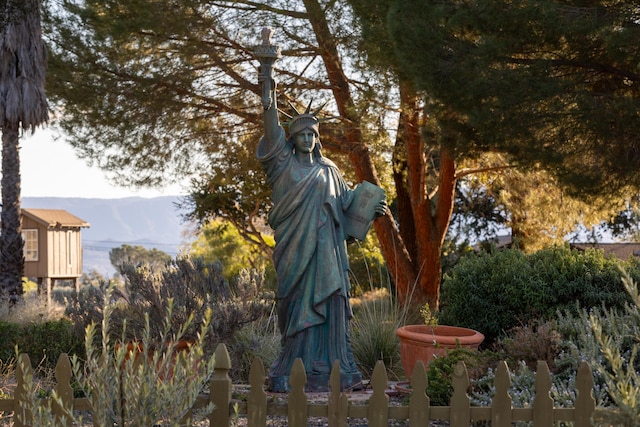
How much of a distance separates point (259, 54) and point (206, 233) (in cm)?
1904

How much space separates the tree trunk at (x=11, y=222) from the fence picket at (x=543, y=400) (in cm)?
1289

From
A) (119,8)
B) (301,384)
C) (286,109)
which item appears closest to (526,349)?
(301,384)

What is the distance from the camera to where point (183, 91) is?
41.4 feet

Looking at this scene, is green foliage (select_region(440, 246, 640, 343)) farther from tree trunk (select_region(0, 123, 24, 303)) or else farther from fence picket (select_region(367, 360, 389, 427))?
tree trunk (select_region(0, 123, 24, 303))

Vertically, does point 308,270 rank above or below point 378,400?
above

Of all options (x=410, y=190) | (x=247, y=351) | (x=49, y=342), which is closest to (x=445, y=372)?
(x=247, y=351)

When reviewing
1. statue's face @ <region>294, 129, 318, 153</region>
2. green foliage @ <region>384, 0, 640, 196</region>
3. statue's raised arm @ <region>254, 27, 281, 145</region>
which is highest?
green foliage @ <region>384, 0, 640, 196</region>

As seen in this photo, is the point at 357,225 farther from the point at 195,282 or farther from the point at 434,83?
the point at 434,83

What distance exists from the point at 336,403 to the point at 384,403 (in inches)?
10.0

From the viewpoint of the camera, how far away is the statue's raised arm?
5516mm

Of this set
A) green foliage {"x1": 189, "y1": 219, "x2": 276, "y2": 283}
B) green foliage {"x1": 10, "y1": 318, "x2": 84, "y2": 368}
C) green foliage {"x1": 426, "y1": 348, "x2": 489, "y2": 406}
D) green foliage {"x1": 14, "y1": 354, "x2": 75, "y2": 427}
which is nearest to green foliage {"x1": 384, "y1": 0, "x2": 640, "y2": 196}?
green foliage {"x1": 426, "y1": 348, "x2": 489, "y2": 406}

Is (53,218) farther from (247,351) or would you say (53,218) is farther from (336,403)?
(336,403)

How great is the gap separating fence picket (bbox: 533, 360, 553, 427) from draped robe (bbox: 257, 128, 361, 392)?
221 cm

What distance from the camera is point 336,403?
3.71 meters
